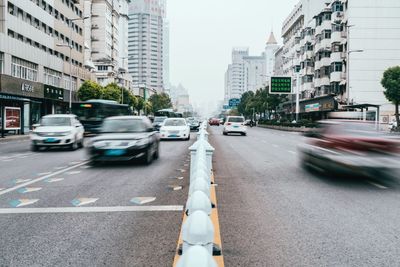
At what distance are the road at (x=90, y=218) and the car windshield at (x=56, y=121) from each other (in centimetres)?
926

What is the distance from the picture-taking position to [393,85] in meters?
47.8

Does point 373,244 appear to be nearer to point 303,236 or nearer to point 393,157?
point 303,236

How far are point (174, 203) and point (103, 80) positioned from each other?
91.5 metres

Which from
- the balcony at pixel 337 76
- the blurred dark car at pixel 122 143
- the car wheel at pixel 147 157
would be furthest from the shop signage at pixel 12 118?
the balcony at pixel 337 76

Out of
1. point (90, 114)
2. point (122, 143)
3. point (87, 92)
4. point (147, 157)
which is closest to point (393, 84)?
point (90, 114)

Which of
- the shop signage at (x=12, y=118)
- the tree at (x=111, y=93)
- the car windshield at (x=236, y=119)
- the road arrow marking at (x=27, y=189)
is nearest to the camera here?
the road arrow marking at (x=27, y=189)

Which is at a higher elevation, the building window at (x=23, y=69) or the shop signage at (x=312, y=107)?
the building window at (x=23, y=69)

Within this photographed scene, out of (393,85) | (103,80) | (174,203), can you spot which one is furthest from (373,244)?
(103,80)

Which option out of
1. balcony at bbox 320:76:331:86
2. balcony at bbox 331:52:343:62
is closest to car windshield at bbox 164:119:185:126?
balcony at bbox 331:52:343:62

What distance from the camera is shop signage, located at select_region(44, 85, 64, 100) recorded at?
49.2 metres

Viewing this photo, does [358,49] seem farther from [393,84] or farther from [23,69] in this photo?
[23,69]

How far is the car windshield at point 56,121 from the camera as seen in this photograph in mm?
20031

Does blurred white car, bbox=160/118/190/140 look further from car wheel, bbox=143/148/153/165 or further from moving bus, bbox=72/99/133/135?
car wheel, bbox=143/148/153/165

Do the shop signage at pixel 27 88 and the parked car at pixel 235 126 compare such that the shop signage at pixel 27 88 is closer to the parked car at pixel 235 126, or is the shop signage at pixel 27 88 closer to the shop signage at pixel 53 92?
the shop signage at pixel 53 92
